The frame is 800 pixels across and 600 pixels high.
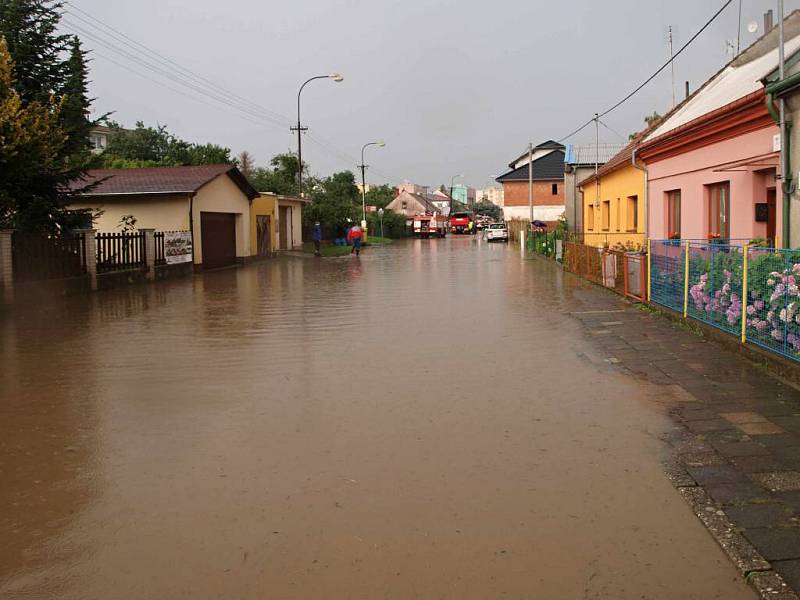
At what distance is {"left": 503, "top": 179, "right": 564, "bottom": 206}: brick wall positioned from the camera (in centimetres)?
7425

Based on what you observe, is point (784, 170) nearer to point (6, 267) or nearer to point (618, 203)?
point (618, 203)

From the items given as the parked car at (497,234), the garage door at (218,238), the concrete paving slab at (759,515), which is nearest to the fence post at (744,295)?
the concrete paving slab at (759,515)

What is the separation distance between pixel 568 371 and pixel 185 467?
5.04 metres

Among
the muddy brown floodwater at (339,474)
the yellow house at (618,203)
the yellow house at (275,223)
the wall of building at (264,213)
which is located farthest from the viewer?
the yellow house at (275,223)

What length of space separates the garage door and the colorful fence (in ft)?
71.9

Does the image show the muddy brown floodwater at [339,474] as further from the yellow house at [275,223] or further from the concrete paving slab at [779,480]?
the yellow house at [275,223]

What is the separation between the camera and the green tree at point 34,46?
1938 centimetres

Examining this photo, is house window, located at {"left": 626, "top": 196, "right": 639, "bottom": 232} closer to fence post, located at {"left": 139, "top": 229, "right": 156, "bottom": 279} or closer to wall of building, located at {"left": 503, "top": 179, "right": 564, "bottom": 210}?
fence post, located at {"left": 139, "top": 229, "right": 156, "bottom": 279}

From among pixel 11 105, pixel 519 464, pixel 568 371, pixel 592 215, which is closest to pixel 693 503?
pixel 519 464

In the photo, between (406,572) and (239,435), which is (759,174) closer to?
(239,435)

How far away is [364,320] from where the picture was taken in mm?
14562

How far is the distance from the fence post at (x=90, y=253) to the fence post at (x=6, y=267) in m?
Result: 3.65

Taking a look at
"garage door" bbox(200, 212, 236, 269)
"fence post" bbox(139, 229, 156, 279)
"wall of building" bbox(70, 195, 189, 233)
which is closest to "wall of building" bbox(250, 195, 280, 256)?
"garage door" bbox(200, 212, 236, 269)

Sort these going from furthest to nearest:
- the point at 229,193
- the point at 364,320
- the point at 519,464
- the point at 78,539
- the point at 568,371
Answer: the point at 229,193
the point at 364,320
the point at 568,371
the point at 519,464
the point at 78,539
